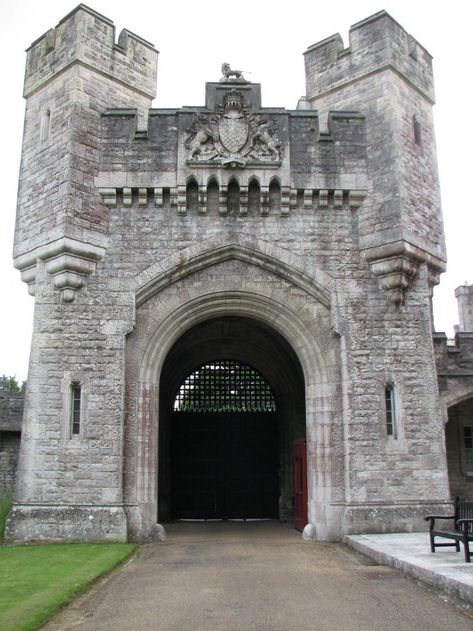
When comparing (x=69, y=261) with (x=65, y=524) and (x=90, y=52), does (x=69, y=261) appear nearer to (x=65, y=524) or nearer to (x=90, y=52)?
(x=90, y=52)

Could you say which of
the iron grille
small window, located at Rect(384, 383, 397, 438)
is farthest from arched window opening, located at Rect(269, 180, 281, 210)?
the iron grille

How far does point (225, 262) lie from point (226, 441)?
6.61 metres

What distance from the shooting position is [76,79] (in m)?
13.3

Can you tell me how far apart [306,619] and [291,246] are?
26.4 ft

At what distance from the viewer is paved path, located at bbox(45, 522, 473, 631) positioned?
6.32 m

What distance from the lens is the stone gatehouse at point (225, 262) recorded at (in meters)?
12.3

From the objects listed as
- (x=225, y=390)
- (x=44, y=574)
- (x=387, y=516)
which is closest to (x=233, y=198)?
(x=387, y=516)

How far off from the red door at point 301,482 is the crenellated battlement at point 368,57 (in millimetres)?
7505

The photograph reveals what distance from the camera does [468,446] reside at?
1966 centimetres

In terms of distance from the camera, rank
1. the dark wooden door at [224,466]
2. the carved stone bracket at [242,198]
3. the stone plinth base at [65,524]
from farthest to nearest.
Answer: the dark wooden door at [224,466], the carved stone bracket at [242,198], the stone plinth base at [65,524]

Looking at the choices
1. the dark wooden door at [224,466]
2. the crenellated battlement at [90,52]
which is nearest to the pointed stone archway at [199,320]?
the crenellated battlement at [90,52]

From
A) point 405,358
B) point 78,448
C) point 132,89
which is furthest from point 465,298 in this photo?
point 78,448

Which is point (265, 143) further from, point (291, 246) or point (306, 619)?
point (306, 619)

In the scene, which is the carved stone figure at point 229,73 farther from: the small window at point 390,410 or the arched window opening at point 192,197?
the small window at point 390,410
